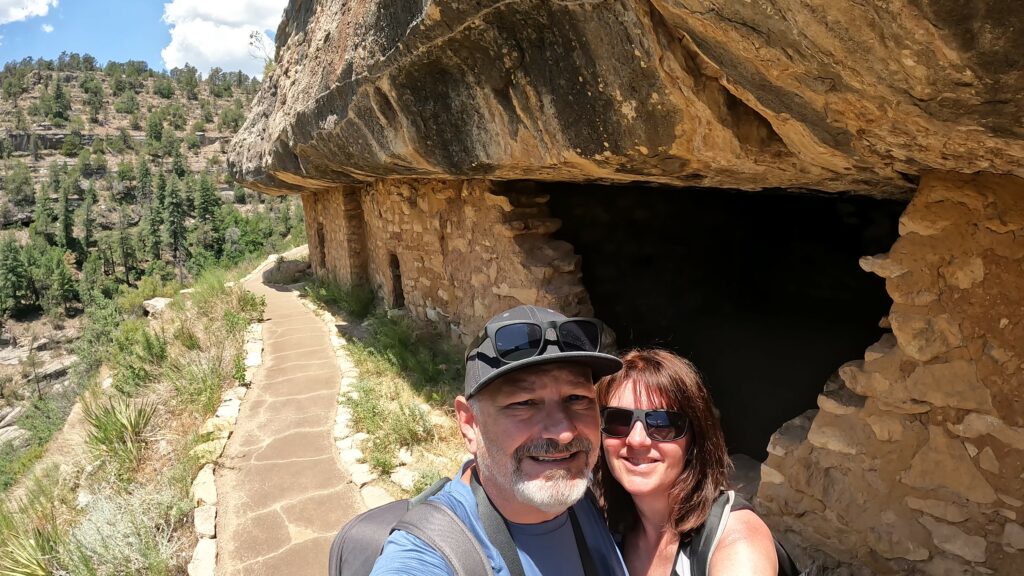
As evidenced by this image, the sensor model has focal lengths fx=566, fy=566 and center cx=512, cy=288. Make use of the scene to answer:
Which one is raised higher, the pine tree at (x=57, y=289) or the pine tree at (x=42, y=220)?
the pine tree at (x=42, y=220)

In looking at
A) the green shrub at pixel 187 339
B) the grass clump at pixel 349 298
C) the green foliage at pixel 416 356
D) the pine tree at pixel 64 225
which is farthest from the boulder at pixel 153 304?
the pine tree at pixel 64 225

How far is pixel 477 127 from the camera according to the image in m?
2.91

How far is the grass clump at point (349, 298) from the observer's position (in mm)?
8203

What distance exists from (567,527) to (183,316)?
27.4ft

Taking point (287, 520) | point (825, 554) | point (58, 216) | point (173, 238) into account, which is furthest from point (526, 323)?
point (58, 216)

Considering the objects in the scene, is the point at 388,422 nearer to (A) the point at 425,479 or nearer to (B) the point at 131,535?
(A) the point at 425,479

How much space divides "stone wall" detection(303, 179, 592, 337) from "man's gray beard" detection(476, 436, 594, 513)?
8.81 ft

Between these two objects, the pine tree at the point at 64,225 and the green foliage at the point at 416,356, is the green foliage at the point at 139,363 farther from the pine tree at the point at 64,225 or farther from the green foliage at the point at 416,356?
the pine tree at the point at 64,225

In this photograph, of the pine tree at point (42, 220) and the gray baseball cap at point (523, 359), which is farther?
the pine tree at point (42, 220)

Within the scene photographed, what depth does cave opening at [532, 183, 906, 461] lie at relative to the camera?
4648mm

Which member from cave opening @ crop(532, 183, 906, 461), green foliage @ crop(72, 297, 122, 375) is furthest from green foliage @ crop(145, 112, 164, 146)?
cave opening @ crop(532, 183, 906, 461)

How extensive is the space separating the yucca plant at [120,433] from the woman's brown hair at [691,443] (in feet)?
13.0

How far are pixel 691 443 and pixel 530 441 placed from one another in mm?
614

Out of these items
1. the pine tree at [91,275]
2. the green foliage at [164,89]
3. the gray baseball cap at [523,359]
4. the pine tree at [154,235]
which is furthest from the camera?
the green foliage at [164,89]
